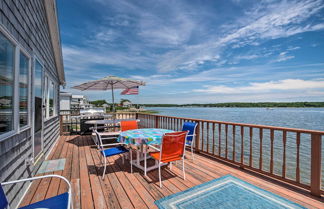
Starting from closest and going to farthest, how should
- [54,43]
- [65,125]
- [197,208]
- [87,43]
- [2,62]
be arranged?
[2,62] → [197,208] → [54,43] → [65,125] → [87,43]

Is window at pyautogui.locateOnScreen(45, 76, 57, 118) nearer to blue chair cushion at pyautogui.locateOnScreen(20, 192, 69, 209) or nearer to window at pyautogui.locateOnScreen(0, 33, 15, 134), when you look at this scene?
window at pyautogui.locateOnScreen(0, 33, 15, 134)

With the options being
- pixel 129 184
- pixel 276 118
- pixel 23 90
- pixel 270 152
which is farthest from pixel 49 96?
pixel 276 118

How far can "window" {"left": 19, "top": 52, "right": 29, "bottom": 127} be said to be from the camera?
2.34 meters

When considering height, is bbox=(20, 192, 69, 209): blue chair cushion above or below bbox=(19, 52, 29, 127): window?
below

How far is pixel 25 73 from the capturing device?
2.55m

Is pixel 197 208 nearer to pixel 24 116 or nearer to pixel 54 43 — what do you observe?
pixel 24 116

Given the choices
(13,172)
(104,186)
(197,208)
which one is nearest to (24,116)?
(13,172)

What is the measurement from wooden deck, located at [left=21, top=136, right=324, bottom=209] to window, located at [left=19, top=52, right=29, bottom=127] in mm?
1192

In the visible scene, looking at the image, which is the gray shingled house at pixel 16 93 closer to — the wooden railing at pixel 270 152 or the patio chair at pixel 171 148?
the patio chair at pixel 171 148

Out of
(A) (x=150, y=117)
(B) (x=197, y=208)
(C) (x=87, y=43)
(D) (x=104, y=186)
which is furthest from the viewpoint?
(C) (x=87, y=43)

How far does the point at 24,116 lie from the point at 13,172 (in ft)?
3.14

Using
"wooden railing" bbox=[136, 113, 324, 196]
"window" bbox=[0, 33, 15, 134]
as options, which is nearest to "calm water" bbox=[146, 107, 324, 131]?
"wooden railing" bbox=[136, 113, 324, 196]

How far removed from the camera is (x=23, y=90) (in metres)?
2.47

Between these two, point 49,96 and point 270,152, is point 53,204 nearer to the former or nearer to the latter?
point 270,152
